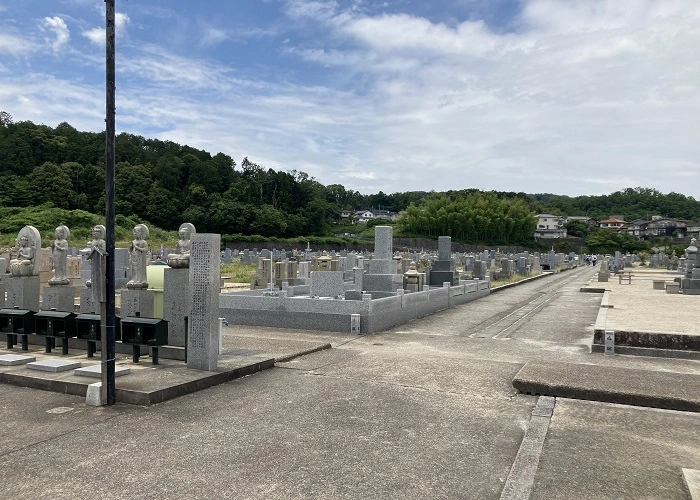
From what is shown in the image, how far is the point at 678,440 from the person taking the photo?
16.2 feet

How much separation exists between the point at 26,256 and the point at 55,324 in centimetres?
247

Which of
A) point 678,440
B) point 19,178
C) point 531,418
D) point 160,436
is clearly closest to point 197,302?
point 160,436

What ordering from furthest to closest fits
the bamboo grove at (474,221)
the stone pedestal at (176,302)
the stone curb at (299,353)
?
1. the bamboo grove at (474,221)
2. the stone curb at (299,353)
3. the stone pedestal at (176,302)

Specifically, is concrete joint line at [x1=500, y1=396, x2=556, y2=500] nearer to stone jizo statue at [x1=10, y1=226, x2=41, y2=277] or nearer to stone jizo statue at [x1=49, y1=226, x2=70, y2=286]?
stone jizo statue at [x1=49, y1=226, x2=70, y2=286]

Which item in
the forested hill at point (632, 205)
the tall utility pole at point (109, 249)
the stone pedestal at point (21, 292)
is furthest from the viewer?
the forested hill at point (632, 205)

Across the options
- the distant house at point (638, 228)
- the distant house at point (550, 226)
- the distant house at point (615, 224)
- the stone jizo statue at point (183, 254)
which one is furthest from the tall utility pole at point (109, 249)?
the distant house at point (638, 228)

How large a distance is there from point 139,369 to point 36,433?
7.17 ft

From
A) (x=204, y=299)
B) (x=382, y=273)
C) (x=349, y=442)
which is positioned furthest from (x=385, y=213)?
(x=349, y=442)

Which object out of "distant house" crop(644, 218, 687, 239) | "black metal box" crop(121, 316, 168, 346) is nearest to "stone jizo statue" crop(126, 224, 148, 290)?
"black metal box" crop(121, 316, 168, 346)

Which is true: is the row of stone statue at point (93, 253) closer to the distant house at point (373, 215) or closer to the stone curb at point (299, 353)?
the stone curb at point (299, 353)

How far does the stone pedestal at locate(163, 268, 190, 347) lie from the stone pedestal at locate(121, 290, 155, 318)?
2.16ft

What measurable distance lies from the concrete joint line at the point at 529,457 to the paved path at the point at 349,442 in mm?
17

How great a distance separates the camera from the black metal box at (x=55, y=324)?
26.3 feet

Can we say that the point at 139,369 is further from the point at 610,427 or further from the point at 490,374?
the point at 610,427
